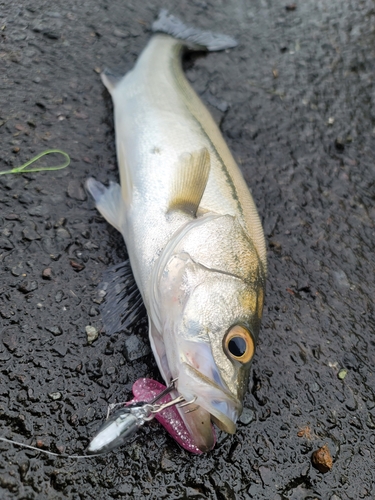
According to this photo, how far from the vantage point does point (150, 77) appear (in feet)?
11.0

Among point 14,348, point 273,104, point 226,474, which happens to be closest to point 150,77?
point 273,104

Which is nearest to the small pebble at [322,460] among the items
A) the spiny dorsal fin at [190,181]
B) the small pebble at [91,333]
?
the small pebble at [91,333]

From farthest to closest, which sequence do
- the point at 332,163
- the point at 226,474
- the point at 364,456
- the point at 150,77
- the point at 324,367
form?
1. the point at 332,163
2. the point at 150,77
3. the point at 324,367
4. the point at 364,456
5. the point at 226,474

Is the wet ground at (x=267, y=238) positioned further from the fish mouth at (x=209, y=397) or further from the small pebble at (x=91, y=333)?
the fish mouth at (x=209, y=397)

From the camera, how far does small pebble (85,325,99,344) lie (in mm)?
2555

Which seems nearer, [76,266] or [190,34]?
[76,266]

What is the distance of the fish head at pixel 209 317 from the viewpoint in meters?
2.04

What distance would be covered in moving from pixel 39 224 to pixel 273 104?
230 centimetres

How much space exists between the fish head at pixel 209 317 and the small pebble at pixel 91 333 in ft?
1.33

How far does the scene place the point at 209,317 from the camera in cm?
218

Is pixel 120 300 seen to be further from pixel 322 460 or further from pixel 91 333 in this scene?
pixel 322 460

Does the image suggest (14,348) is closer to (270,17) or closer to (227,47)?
(227,47)

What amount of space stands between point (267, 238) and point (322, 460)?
1.49 m

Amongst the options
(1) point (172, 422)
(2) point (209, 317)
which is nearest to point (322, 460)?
(1) point (172, 422)
